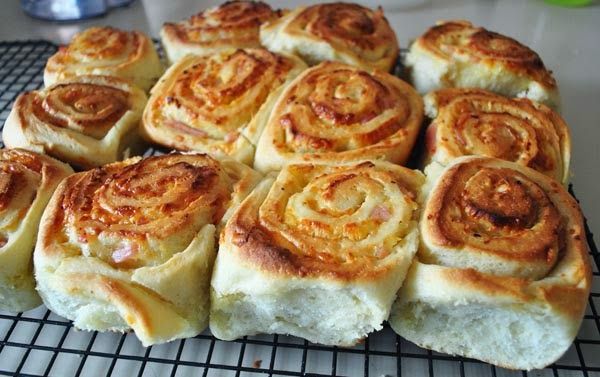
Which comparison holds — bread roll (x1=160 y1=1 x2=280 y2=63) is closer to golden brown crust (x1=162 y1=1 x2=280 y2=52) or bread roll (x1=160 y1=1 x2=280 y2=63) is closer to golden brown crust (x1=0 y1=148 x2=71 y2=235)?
golden brown crust (x1=162 y1=1 x2=280 y2=52)

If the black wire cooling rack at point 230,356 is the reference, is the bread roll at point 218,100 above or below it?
above

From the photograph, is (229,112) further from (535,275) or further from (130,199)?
(535,275)

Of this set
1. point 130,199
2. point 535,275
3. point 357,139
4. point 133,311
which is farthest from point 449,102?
point 133,311

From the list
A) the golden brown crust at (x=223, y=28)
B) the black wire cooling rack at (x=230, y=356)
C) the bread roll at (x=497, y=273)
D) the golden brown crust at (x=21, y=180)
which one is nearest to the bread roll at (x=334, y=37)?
the golden brown crust at (x=223, y=28)

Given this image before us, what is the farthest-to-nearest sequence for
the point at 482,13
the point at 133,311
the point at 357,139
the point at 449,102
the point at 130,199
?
the point at 482,13, the point at 449,102, the point at 357,139, the point at 130,199, the point at 133,311

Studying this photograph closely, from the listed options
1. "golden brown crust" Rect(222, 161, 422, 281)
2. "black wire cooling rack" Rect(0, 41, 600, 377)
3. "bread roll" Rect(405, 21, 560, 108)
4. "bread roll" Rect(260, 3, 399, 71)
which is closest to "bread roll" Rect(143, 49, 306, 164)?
"bread roll" Rect(260, 3, 399, 71)

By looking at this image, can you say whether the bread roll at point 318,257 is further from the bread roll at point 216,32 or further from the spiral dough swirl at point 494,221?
the bread roll at point 216,32

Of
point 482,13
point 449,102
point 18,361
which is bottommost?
point 482,13
